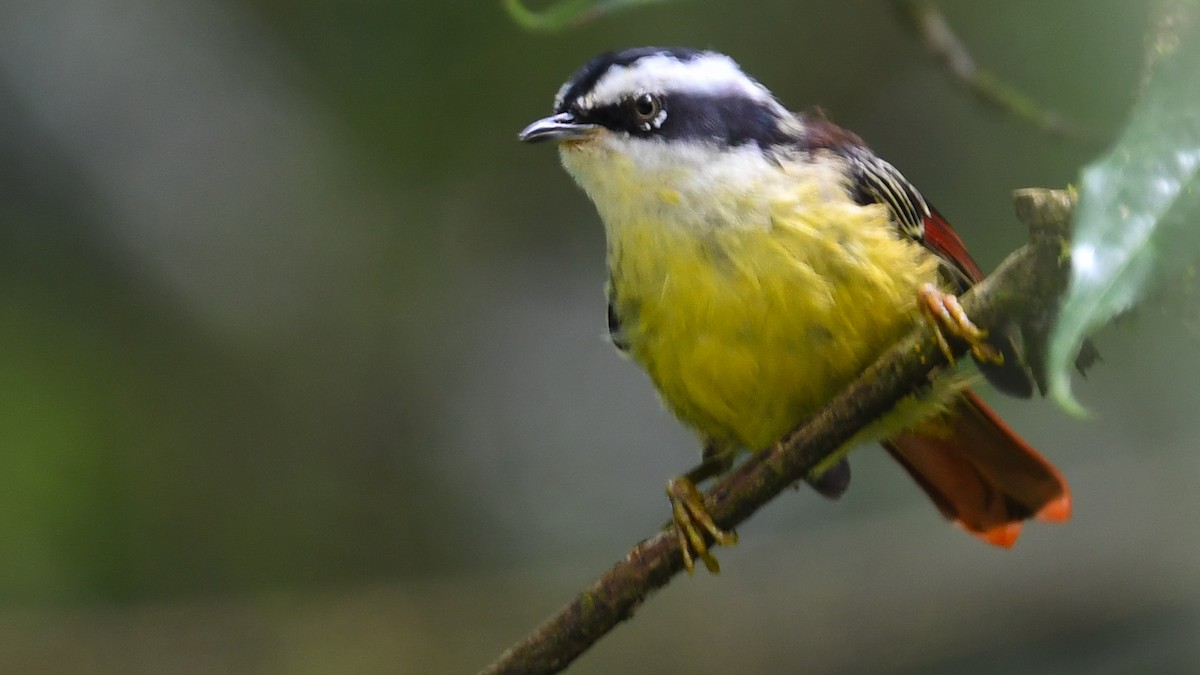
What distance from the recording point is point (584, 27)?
15.4ft

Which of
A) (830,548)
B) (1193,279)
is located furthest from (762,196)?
(830,548)

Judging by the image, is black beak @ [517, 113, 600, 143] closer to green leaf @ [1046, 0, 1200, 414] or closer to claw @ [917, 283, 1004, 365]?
claw @ [917, 283, 1004, 365]

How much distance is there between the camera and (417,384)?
16.0ft

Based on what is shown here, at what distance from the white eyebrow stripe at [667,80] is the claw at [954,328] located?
650 mm

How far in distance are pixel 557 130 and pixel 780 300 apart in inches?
21.4

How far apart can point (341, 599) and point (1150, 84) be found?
11.9ft

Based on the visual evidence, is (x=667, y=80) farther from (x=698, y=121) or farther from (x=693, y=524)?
(x=693, y=524)

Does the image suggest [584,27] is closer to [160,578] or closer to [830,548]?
[830,548]

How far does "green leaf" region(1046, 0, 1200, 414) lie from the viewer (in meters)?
0.97

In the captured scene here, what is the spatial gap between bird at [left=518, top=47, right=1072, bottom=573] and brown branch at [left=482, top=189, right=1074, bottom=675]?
91mm

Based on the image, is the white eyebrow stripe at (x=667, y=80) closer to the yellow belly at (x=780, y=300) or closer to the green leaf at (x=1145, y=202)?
the yellow belly at (x=780, y=300)

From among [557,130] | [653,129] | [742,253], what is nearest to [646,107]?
[653,129]

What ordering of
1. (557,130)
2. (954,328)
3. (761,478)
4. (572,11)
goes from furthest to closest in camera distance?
(557,130)
(761,478)
(954,328)
(572,11)

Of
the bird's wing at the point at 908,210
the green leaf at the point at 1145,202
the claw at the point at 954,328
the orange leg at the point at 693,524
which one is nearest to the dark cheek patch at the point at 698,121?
the bird's wing at the point at 908,210
